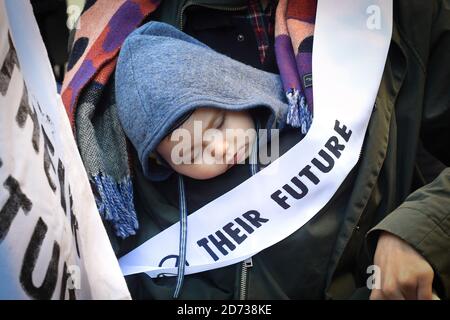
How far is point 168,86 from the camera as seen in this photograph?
876mm

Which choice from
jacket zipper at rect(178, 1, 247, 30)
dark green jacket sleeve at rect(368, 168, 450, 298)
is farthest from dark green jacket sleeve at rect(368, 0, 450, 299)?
jacket zipper at rect(178, 1, 247, 30)

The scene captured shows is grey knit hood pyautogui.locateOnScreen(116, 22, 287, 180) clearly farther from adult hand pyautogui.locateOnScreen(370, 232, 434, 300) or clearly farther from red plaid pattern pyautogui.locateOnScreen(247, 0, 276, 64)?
adult hand pyautogui.locateOnScreen(370, 232, 434, 300)

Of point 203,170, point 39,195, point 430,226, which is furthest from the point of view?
point 203,170

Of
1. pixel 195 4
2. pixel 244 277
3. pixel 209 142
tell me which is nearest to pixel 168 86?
pixel 209 142

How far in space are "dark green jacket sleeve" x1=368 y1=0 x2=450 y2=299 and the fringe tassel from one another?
1.47 ft

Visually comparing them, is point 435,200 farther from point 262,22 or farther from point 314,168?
point 262,22

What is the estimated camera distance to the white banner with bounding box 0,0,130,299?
616mm

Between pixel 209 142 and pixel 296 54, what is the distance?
265mm

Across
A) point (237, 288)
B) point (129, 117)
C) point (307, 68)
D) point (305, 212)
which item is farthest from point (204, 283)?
point (307, 68)

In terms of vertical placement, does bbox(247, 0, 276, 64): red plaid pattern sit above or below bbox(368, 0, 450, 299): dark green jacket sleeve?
above
